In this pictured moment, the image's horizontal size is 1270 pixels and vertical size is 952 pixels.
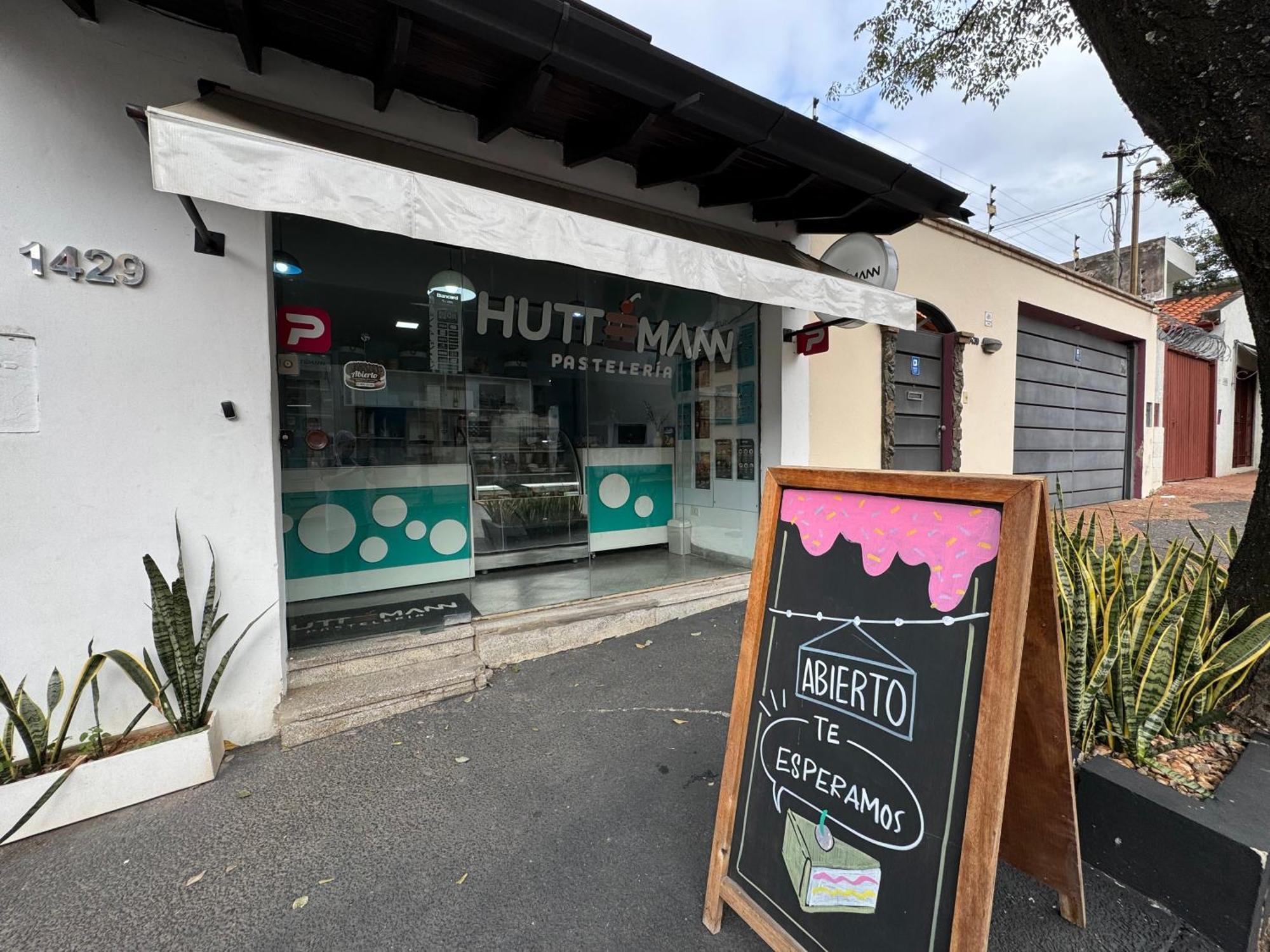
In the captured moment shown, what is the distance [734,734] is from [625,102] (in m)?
3.20

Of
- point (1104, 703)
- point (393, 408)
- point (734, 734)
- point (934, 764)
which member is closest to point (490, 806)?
point (734, 734)

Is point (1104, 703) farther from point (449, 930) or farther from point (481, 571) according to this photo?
point (481, 571)

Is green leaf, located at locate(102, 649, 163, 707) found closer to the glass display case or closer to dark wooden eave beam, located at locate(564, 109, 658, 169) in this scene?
the glass display case

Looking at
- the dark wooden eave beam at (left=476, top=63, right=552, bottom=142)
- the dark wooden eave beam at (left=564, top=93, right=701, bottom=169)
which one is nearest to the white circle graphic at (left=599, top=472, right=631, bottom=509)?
the dark wooden eave beam at (left=564, top=93, right=701, bottom=169)

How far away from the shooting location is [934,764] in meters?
1.18

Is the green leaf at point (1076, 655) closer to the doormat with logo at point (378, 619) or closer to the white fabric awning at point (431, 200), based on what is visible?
the white fabric awning at point (431, 200)

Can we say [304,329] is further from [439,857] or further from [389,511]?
[439,857]

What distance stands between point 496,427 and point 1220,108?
15.2ft

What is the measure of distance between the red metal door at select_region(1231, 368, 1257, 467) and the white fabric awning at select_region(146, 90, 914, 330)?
1819 cm

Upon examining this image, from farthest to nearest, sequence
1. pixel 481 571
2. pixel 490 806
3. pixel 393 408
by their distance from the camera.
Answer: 1. pixel 481 571
2. pixel 393 408
3. pixel 490 806

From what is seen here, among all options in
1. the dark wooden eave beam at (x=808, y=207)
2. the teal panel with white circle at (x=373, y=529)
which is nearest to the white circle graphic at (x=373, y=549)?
the teal panel with white circle at (x=373, y=529)

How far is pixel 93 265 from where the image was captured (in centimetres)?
222

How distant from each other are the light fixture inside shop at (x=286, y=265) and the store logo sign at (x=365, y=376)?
703 mm

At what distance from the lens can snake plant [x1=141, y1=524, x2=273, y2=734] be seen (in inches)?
88.5
